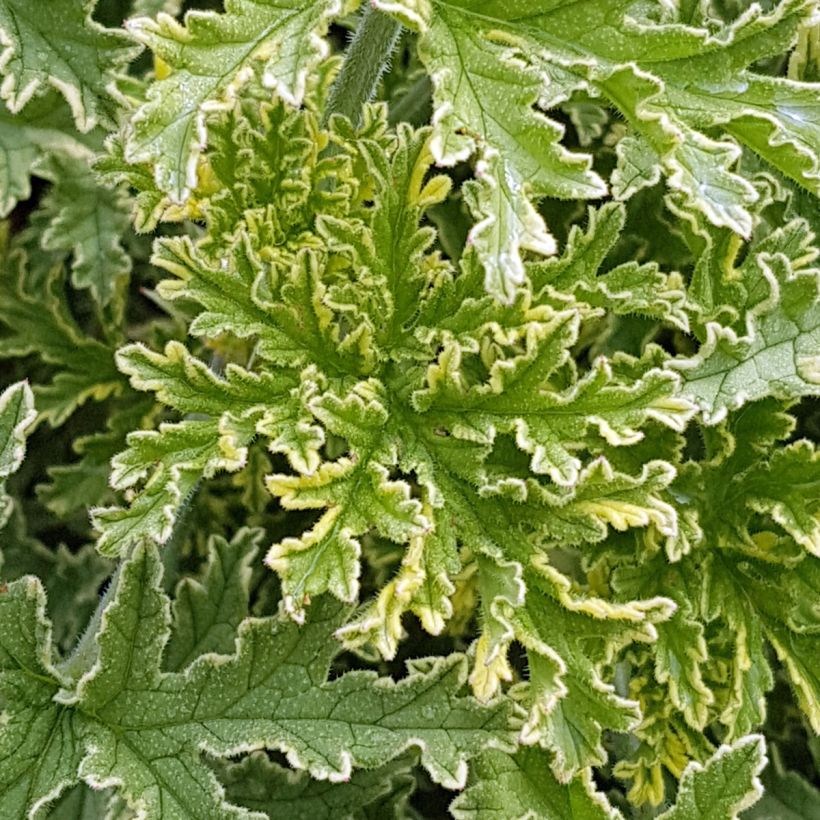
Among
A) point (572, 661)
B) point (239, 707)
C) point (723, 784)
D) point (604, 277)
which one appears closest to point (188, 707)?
point (239, 707)

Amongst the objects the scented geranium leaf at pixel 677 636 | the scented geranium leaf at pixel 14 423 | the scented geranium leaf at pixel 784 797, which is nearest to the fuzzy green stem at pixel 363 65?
the scented geranium leaf at pixel 14 423

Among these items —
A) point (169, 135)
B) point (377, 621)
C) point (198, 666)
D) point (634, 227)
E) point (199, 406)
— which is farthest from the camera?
point (634, 227)

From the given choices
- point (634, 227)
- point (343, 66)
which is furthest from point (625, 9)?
point (634, 227)

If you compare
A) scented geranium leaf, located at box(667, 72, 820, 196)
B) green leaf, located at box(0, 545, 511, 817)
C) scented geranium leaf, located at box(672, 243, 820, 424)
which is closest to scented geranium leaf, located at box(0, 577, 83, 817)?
green leaf, located at box(0, 545, 511, 817)

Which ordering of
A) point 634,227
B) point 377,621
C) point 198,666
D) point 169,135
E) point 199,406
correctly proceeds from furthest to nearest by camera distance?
point 634,227
point 198,666
point 199,406
point 377,621
point 169,135

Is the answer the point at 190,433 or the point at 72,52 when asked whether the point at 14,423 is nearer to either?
the point at 190,433

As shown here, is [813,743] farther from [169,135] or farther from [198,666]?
[169,135]
